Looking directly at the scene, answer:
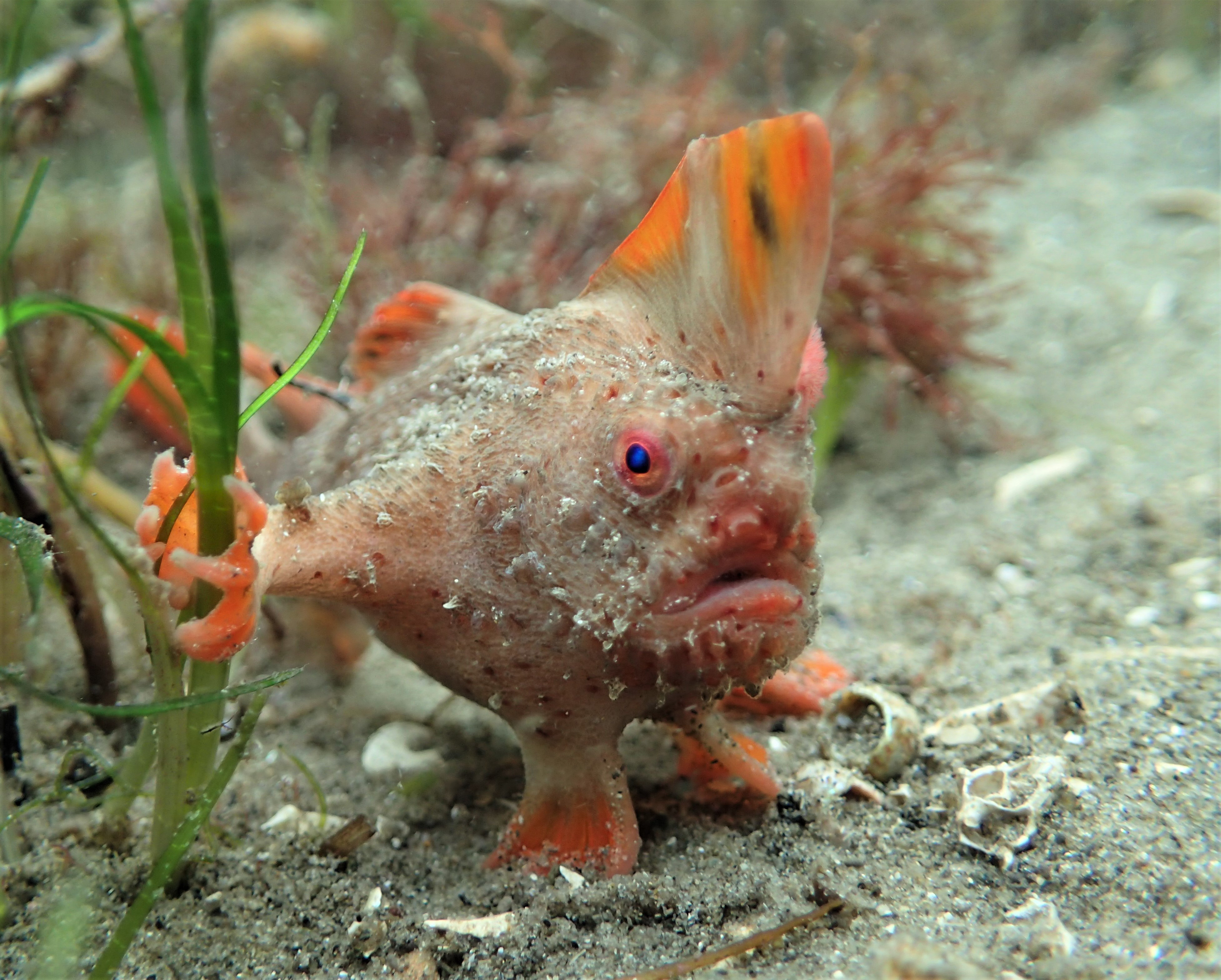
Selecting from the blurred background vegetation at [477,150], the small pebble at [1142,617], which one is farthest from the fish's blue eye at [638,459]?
the blurred background vegetation at [477,150]

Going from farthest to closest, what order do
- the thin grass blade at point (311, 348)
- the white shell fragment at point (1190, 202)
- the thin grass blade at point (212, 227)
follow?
the white shell fragment at point (1190, 202) < the thin grass blade at point (311, 348) < the thin grass blade at point (212, 227)

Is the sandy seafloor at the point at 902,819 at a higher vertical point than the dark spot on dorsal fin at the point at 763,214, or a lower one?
lower

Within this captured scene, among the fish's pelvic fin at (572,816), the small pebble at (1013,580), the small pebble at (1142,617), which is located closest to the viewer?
the fish's pelvic fin at (572,816)

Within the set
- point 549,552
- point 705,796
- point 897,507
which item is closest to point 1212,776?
point 705,796

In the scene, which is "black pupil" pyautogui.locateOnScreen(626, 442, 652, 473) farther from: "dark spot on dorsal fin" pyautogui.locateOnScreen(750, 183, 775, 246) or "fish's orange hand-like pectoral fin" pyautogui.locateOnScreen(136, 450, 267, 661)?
"fish's orange hand-like pectoral fin" pyautogui.locateOnScreen(136, 450, 267, 661)

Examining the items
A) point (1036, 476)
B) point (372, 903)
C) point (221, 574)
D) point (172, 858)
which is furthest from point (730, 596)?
point (1036, 476)

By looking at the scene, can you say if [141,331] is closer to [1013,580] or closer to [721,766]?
[721,766]

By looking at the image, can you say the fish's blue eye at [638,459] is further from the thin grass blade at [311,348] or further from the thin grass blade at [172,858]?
the thin grass blade at [172,858]

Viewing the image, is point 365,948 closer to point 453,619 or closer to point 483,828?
point 483,828
